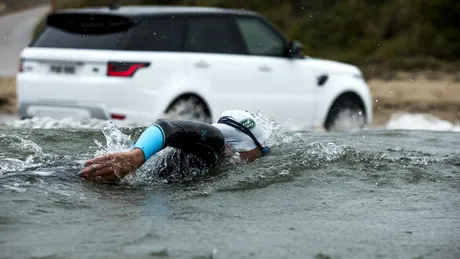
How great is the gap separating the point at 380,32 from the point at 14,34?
1339 centimetres

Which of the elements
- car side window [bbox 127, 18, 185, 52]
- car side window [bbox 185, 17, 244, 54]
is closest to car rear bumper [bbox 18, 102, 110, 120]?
car side window [bbox 127, 18, 185, 52]

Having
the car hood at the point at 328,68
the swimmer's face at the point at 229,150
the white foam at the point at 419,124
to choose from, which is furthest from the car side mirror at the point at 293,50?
the swimmer's face at the point at 229,150

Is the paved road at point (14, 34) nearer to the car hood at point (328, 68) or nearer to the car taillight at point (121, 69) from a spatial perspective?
the car hood at point (328, 68)

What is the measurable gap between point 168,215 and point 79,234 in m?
0.67

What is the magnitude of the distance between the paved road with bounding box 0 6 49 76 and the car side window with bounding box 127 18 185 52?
13.3 meters

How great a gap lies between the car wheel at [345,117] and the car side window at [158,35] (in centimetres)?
231

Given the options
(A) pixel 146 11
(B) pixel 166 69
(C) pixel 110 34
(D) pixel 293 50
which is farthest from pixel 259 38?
(C) pixel 110 34

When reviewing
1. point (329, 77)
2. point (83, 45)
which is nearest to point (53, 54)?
point (83, 45)

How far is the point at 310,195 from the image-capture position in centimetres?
657

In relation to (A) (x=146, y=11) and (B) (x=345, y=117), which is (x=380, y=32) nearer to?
(B) (x=345, y=117)

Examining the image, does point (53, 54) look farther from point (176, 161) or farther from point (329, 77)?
point (176, 161)

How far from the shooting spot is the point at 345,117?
41.1ft

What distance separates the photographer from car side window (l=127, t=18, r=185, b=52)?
1063cm

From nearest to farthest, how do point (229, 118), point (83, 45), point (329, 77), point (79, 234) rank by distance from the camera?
1. point (79, 234)
2. point (229, 118)
3. point (83, 45)
4. point (329, 77)
